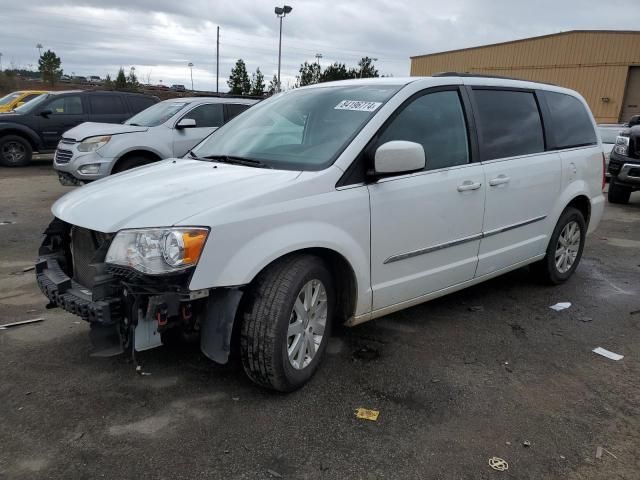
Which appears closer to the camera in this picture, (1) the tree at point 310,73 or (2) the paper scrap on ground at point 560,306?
(2) the paper scrap on ground at point 560,306

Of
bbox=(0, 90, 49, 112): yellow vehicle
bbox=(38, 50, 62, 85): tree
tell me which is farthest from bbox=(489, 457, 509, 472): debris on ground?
bbox=(38, 50, 62, 85): tree

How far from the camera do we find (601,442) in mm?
2807

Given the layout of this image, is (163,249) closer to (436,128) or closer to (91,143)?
(436,128)

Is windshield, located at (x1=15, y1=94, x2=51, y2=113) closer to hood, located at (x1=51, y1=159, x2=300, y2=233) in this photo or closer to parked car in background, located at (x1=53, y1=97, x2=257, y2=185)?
parked car in background, located at (x1=53, y1=97, x2=257, y2=185)

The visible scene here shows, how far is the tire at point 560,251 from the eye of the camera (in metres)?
5.07

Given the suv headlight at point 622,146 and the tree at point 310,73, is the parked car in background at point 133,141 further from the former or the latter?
the tree at point 310,73

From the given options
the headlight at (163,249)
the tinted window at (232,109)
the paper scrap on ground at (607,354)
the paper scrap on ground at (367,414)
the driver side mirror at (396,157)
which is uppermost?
the tinted window at (232,109)

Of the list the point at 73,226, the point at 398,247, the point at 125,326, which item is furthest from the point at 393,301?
the point at 73,226

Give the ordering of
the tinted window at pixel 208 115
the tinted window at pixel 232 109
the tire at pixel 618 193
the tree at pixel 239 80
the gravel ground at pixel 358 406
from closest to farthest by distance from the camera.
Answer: the gravel ground at pixel 358 406
the tinted window at pixel 208 115
the tinted window at pixel 232 109
the tire at pixel 618 193
the tree at pixel 239 80

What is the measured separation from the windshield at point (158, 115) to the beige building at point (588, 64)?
79.2 ft

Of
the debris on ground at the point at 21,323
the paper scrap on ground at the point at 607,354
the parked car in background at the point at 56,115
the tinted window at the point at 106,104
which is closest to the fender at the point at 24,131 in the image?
the parked car in background at the point at 56,115

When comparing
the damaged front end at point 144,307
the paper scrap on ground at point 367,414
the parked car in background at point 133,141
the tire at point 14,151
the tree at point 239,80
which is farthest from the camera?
the tree at point 239,80

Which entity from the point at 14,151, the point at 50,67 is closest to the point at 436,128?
the point at 14,151

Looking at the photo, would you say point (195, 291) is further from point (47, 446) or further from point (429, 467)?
point (429, 467)
